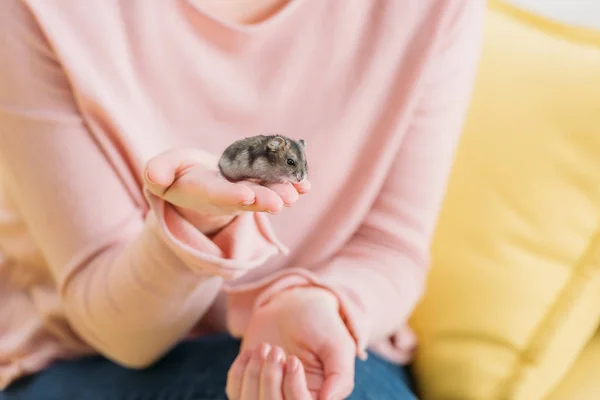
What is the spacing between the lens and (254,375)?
0.52 meters

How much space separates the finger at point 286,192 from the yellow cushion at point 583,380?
516mm

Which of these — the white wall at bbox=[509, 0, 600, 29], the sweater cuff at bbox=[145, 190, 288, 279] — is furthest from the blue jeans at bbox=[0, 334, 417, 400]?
the white wall at bbox=[509, 0, 600, 29]

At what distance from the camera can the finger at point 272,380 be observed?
51 cm

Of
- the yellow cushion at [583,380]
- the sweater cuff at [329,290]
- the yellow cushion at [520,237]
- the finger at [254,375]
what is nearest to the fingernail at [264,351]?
the finger at [254,375]

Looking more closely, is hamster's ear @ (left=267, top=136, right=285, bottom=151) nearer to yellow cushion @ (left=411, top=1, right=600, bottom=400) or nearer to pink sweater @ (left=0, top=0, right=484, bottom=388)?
pink sweater @ (left=0, top=0, right=484, bottom=388)

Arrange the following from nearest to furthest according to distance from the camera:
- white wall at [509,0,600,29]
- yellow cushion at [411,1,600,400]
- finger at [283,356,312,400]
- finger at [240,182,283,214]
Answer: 1. finger at [240,182,283,214]
2. finger at [283,356,312,400]
3. yellow cushion at [411,1,600,400]
4. white wall at [509,0,600,29]

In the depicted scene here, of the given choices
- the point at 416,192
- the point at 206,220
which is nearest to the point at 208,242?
the point at 206,220

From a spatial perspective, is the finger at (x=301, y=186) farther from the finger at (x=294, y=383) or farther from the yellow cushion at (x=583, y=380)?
the yellow cushion at (x=583, y=380)

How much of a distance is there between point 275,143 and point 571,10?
2.35 feet

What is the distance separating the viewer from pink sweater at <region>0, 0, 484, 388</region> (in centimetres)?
58

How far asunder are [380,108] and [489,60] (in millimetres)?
236

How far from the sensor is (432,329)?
774mm

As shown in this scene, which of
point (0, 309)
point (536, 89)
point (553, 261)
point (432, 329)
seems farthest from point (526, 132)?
point (0, 309)

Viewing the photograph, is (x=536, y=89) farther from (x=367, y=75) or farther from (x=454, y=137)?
(x=367, y=75)
